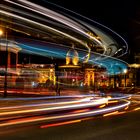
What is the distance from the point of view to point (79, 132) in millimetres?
12938

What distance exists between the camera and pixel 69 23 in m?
22.7

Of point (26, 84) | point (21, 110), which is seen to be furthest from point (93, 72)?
point (21, 110)

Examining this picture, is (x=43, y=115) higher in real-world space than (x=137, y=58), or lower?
lower

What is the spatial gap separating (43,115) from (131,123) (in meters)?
3.78

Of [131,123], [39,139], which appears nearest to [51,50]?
[131,123]

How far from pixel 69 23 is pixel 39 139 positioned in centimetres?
1215

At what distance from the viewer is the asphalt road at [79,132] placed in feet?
38.6

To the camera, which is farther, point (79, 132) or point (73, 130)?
point (73, 130)

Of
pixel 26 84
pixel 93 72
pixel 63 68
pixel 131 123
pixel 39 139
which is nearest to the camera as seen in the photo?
pixel 39 139

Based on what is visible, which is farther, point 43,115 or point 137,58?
point 137,58

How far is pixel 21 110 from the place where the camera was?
1831cm

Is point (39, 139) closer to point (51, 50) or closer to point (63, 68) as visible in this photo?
point (51, 50)

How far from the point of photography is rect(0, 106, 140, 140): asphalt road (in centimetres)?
1177

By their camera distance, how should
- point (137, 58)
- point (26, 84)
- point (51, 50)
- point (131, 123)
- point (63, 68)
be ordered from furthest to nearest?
1. point (137, 58)
2. point (63, 68)
3. point (26, 84)
4. point (51, 50)
5. point (131, 123)
